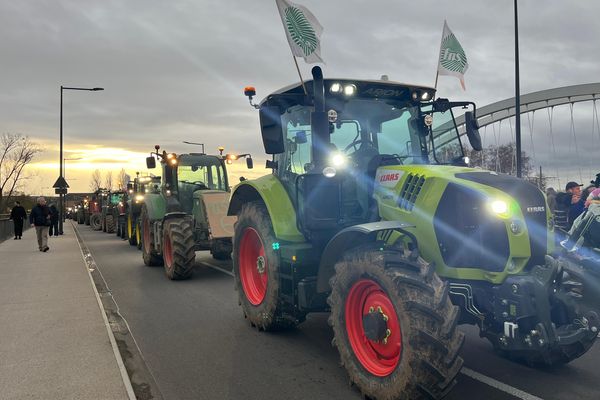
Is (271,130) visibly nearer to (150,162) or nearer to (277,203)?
(277,203)

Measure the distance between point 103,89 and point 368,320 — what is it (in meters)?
24.0

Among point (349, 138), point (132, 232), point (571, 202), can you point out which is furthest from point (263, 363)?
point (132, 232)

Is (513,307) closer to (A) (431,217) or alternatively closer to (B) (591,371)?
(A) (431,217)

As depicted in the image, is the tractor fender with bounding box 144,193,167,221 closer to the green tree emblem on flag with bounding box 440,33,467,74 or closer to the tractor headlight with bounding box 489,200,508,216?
the green tree emblem on flag with bounding box 440,33,467,74

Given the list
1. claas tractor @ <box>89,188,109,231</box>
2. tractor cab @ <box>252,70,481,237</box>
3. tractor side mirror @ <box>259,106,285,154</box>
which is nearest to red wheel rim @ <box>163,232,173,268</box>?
tractor cab @ <box>252,70,481,237</box>

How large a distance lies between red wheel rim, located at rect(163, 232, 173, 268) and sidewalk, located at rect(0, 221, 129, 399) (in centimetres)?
144

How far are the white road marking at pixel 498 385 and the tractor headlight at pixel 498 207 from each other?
1433 millimetres

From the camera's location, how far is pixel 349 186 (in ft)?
15.3

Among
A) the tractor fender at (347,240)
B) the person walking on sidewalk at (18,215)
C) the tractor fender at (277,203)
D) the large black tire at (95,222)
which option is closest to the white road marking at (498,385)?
the tractor fender at (347,240)

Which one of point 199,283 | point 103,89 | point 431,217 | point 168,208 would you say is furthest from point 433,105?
point 103,89

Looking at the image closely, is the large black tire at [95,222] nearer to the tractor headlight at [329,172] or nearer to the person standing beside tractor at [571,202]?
the person standing beside tractor at [571,202]

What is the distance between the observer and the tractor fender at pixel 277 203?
4.98m

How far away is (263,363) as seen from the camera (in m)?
4.56

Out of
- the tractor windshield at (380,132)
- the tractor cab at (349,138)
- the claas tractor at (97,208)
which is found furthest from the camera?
the claas tractor at (97,208)
